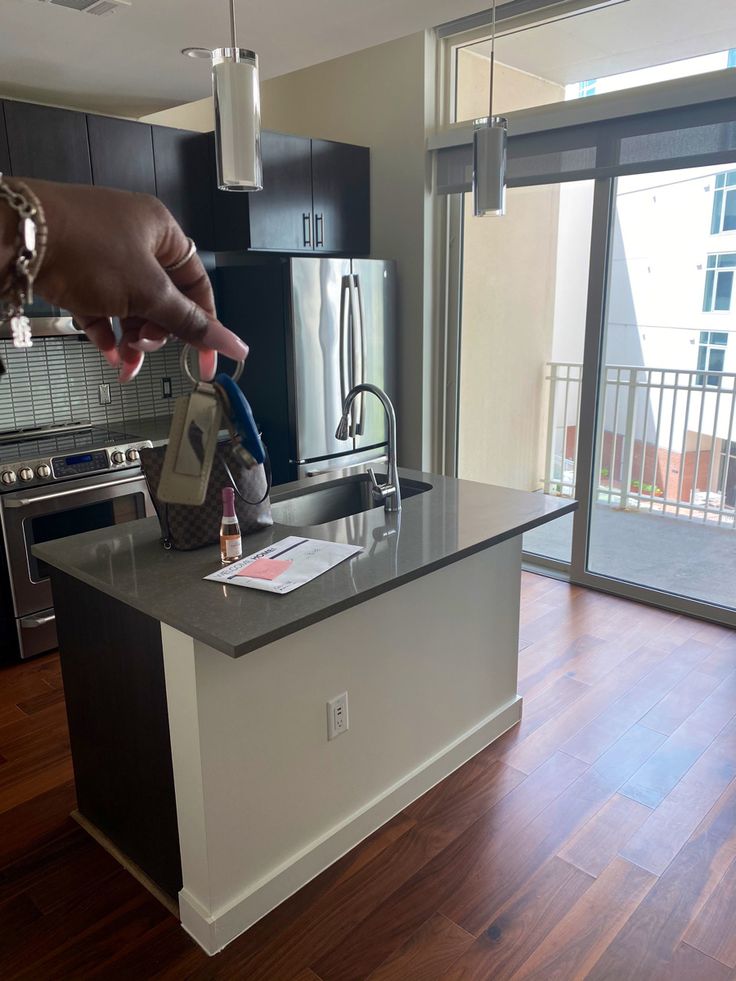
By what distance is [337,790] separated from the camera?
2170mm

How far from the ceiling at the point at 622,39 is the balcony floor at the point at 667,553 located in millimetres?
2226

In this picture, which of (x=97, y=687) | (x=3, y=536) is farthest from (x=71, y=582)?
(x=3, y=536)

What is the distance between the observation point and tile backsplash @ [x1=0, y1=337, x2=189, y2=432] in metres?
3.74

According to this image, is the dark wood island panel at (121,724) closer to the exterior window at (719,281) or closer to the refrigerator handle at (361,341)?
the refrigerator handle at (361,341)

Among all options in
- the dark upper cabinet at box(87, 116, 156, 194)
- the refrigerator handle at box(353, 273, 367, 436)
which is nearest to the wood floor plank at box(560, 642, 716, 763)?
the refrigerator handle at box(353, 273, 367, 436)

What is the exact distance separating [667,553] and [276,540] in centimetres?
275

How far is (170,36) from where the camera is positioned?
2561mm

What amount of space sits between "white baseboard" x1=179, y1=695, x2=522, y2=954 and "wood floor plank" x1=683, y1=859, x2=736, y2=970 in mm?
851

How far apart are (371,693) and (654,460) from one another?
2.70m

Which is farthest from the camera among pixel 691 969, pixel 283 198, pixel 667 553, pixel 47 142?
pixel 667 553

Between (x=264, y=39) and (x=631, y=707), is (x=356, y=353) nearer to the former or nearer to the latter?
(x=264, y=39)

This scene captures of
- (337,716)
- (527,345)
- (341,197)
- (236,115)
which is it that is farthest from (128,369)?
(527,345)

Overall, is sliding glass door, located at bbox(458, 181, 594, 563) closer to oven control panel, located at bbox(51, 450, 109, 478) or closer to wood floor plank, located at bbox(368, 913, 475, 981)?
oven control panel, located at bbox(51, 450, 109, 478)

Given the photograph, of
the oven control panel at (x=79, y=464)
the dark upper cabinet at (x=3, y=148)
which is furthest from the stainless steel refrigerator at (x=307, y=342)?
the dark upper cabinet at (x=3, y=148)
